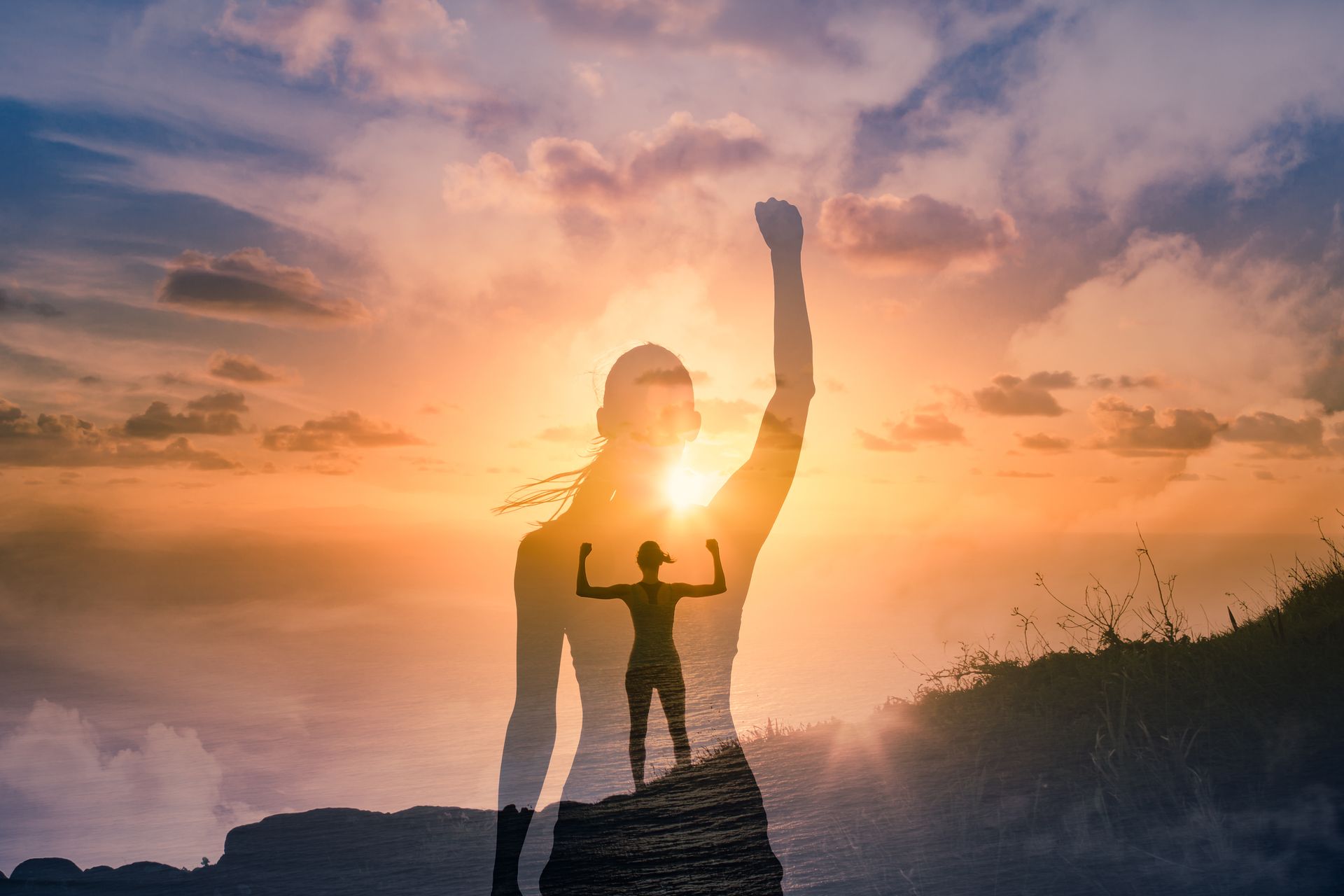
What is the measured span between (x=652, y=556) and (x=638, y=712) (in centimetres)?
71

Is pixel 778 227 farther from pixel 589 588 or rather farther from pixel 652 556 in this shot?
pixel 589 588

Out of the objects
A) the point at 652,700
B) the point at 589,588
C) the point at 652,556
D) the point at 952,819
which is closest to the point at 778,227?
the point at 652,556

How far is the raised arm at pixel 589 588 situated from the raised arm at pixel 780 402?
1.80 ft

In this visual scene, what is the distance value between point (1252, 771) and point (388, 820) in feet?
16.8

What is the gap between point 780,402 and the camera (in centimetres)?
356

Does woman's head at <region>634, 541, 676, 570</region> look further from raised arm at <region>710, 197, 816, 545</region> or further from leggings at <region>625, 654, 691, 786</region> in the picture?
leggings at <region>625, 654, 691, 786</region>

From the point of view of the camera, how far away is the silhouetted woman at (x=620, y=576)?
141 inches

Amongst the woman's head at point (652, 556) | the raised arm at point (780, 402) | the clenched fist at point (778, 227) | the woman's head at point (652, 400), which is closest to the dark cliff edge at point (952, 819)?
the woman's head at point (652, 556)

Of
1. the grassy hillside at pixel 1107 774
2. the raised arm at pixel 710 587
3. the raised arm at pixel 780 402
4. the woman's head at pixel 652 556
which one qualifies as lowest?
the grassy hillside at pixel 1107 774

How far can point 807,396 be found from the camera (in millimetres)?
3590

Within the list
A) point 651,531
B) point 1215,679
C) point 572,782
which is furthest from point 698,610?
point 1215,679

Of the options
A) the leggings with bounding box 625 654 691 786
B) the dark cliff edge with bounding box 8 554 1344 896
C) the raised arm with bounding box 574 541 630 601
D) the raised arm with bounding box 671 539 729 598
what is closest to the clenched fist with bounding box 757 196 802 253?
the raised arm with bounding box 671 539 729 598

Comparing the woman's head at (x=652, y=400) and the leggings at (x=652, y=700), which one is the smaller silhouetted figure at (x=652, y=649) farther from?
the woman's head at (x=652, y=400)

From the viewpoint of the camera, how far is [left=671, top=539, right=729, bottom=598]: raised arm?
3.51 m
